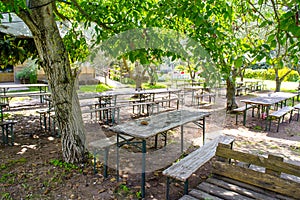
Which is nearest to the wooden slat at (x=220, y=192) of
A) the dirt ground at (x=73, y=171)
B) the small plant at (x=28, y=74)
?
the dirt ground at (x=73, y=171)

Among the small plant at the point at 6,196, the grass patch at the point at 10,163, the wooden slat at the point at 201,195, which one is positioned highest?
the wooden slat at the point at 201,195

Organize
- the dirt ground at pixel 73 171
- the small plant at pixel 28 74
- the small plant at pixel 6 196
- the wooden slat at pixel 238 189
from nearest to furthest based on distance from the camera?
1. the wooden slat at pixel 238 189
2. the small plant at pixel 6 196
3. the dirt ground at pixel 73 171
4. the small plant at pixel 28 74

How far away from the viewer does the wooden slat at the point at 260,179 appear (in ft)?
7.04

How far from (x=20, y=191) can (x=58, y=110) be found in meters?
1.13

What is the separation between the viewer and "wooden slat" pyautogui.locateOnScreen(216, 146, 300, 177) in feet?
7.26

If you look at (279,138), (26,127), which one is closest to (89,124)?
(26,127)

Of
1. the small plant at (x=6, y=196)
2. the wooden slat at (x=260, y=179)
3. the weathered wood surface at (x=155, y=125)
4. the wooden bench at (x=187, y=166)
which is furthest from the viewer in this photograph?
the weathered wood surface at (x=155, y=125)

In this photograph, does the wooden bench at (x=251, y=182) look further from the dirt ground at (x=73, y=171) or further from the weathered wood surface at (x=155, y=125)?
the weathered wood surface at (x=155, y=125)

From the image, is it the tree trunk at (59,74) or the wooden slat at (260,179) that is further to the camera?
the tree trunk at (59,74)

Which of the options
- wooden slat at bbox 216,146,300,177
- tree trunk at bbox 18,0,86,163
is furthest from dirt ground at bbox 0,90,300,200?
wooden slat at bbox 216,146,300,177

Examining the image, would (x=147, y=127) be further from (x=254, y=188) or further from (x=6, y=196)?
(x=6, y=196)

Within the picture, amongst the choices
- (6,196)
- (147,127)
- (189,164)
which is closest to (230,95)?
(147,127)

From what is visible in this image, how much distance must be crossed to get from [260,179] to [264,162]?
18cm

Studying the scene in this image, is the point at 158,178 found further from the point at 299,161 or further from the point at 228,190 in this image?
the point at 299,161
